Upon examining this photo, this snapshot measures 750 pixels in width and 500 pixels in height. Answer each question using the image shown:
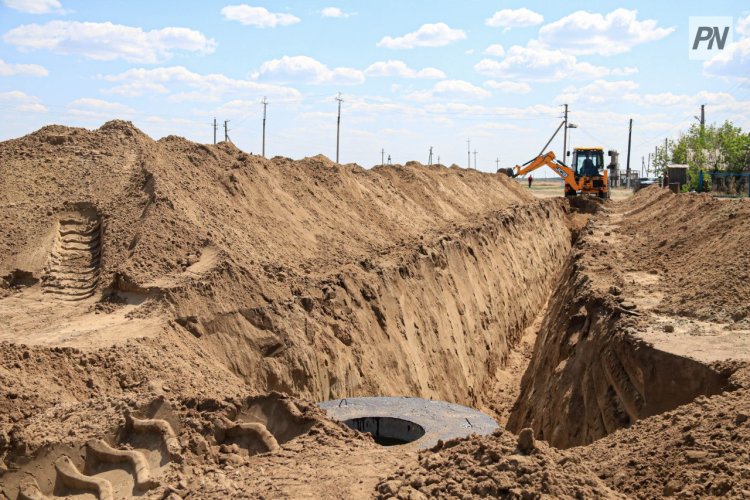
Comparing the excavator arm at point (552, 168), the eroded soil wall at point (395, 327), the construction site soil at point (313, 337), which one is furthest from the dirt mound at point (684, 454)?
the excavator arm at point (552, 168)

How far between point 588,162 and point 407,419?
1076 inches

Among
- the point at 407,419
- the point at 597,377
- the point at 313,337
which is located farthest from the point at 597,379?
the point at 313,337

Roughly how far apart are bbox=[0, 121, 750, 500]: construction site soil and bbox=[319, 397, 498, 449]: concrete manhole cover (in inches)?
45.2

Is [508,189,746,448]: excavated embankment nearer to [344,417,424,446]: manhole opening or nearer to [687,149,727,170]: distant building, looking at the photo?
[344,417,424,446]: manhole opening

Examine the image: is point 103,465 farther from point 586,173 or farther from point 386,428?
→ point 586,173

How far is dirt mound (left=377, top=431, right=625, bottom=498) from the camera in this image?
479cm

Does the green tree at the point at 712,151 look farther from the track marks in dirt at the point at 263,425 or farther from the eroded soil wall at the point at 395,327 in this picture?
the track marks in dirt at the point at 263,425

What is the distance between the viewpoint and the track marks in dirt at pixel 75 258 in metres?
11.5

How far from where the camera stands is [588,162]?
33.8m

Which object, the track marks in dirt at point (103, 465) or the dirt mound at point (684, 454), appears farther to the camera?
the track marks in dirt at point (103, 465)

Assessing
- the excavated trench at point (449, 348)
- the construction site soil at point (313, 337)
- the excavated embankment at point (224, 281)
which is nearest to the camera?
the construction site soil at point (313, 337)

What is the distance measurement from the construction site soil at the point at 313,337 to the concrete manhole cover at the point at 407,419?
3.76ft

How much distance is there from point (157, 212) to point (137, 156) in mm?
3227

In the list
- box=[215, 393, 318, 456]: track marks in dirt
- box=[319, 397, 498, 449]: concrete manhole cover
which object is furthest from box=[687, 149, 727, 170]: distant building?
box=[215, 393, 318, 456]: track marks in dirt
